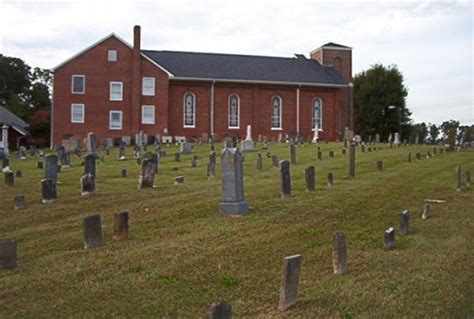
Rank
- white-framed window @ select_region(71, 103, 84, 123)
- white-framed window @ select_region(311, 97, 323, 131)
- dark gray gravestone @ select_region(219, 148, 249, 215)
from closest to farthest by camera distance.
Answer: dark gray gravestone @ select_region(219, 148, 249, 215), white-framed window @ select_region(71, 103, 84, 123), white-framed window @ select_region(311, 97, 323, 131)

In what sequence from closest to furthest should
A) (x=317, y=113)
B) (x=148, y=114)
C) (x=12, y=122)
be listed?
(x=148, y=114) → (x=12, y=122) → (x=317, y=113)

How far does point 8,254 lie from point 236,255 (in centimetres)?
340

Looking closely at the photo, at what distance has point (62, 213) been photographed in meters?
13.6

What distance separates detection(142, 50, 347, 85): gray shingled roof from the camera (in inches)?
2231

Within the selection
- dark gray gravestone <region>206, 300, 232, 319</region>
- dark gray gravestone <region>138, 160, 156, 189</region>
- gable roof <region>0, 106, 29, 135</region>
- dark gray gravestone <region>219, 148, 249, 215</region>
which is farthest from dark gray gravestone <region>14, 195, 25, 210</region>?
gable roof <region>0, 106, 29, 135</region>

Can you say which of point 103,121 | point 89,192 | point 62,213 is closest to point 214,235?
point 62,213

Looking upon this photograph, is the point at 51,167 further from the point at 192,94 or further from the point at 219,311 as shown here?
the point at 192,94

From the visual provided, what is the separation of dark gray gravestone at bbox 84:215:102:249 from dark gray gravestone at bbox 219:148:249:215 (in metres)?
3.23

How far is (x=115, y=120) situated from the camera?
53594mm

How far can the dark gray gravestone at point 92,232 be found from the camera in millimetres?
10453

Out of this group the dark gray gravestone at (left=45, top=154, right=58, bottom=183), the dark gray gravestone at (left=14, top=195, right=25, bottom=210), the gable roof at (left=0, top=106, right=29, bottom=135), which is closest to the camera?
the dark gray gravestone at (left=14, top=195, right=25, bottom=210)

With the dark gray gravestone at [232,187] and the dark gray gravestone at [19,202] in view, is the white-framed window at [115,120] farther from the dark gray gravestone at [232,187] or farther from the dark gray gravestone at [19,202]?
the dark gray gravestone at [232,187]

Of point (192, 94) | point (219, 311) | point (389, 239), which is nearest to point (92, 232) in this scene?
point (219, 311)

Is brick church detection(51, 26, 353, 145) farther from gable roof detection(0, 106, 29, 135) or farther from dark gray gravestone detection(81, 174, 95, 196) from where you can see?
dark gray gravestone detection(81, 174, 95, 196)
